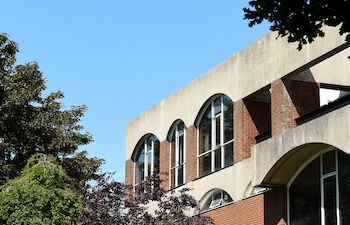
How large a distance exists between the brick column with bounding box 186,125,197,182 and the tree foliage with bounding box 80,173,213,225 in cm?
658

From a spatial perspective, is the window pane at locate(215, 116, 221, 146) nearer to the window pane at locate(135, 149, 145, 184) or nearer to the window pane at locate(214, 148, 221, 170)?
the window pane at locate(214, 148, 221, 170)

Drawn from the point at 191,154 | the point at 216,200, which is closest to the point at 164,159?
the point at 191,154

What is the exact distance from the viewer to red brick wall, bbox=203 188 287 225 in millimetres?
21109

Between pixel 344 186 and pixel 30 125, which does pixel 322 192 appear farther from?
pixel 30 125

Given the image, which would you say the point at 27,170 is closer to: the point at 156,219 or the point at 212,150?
the point at 212,150

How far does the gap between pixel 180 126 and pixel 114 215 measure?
959cm

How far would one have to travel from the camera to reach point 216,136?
26047 mm

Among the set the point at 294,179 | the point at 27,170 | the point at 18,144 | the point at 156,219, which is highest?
the point at 18,144

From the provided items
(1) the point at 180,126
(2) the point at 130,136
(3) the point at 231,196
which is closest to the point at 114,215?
(3) the point at 231,196

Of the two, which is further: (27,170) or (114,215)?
(27,170)

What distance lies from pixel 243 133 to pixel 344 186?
5.79 metres

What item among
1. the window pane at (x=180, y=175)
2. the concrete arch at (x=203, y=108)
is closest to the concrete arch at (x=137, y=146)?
the window pane at (x=180, y=175)

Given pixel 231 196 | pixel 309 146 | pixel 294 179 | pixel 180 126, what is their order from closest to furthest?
pixel 309 146
pixel 294 179
pixel 231 196
pixel 180 126

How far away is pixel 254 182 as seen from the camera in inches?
835
